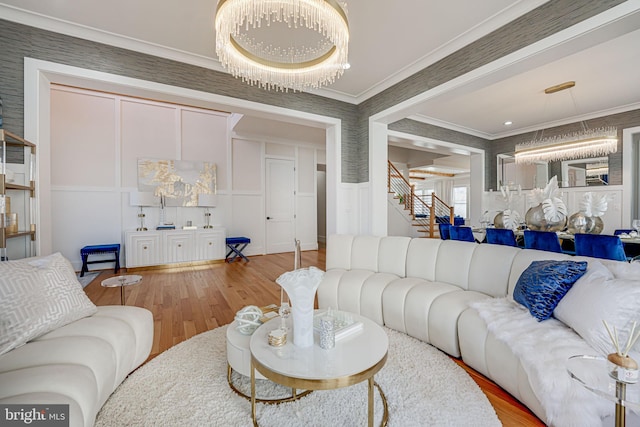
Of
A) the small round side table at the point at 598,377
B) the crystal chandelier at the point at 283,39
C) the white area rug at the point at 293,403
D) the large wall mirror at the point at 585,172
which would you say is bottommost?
the white area rug at the point at 293,403

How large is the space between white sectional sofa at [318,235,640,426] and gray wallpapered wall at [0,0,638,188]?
1.68 m

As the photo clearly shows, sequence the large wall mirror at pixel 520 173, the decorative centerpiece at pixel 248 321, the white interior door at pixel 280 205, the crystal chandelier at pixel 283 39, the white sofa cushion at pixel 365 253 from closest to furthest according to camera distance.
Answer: the crystal chandelier at pixel 283 39, the decorative centerpiece at pixel 248 321, the white sofa cushion at pixel 365 253, the large wall mirror at pixel 520 173, the white interior door at pixel 280 205

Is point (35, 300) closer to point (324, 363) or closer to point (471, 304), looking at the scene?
point (324, 363)

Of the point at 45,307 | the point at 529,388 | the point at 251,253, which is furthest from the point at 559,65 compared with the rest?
the point at 251,253

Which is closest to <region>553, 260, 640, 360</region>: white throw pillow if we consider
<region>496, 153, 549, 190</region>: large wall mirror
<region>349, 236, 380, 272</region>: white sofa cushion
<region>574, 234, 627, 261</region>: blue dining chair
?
<region>574, 234, 627, 261</region>: blue dining chair

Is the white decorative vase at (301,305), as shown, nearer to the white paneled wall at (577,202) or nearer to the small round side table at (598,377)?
the small round side table at (598,377)

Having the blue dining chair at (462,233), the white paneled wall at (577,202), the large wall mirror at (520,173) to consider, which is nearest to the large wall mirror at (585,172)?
the white paneled wall at (577,202)

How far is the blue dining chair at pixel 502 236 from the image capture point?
11.6 feet

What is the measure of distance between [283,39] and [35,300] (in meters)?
2.84

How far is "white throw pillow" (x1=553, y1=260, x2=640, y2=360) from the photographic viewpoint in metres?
1.35

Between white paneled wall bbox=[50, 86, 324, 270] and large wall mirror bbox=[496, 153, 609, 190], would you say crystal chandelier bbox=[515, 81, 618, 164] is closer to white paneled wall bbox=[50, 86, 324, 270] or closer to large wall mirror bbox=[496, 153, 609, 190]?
Answer: large wall mirror bbox=[496, 153, 609, 190]

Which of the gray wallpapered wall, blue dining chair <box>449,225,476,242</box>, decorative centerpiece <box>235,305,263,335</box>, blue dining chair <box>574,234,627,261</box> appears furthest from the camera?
blue dining chair <box>449,225,476,242</box>

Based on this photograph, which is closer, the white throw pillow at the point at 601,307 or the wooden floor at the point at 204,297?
the white throw pillow at the point at 601,307

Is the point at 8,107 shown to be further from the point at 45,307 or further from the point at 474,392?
the point at 474,392
